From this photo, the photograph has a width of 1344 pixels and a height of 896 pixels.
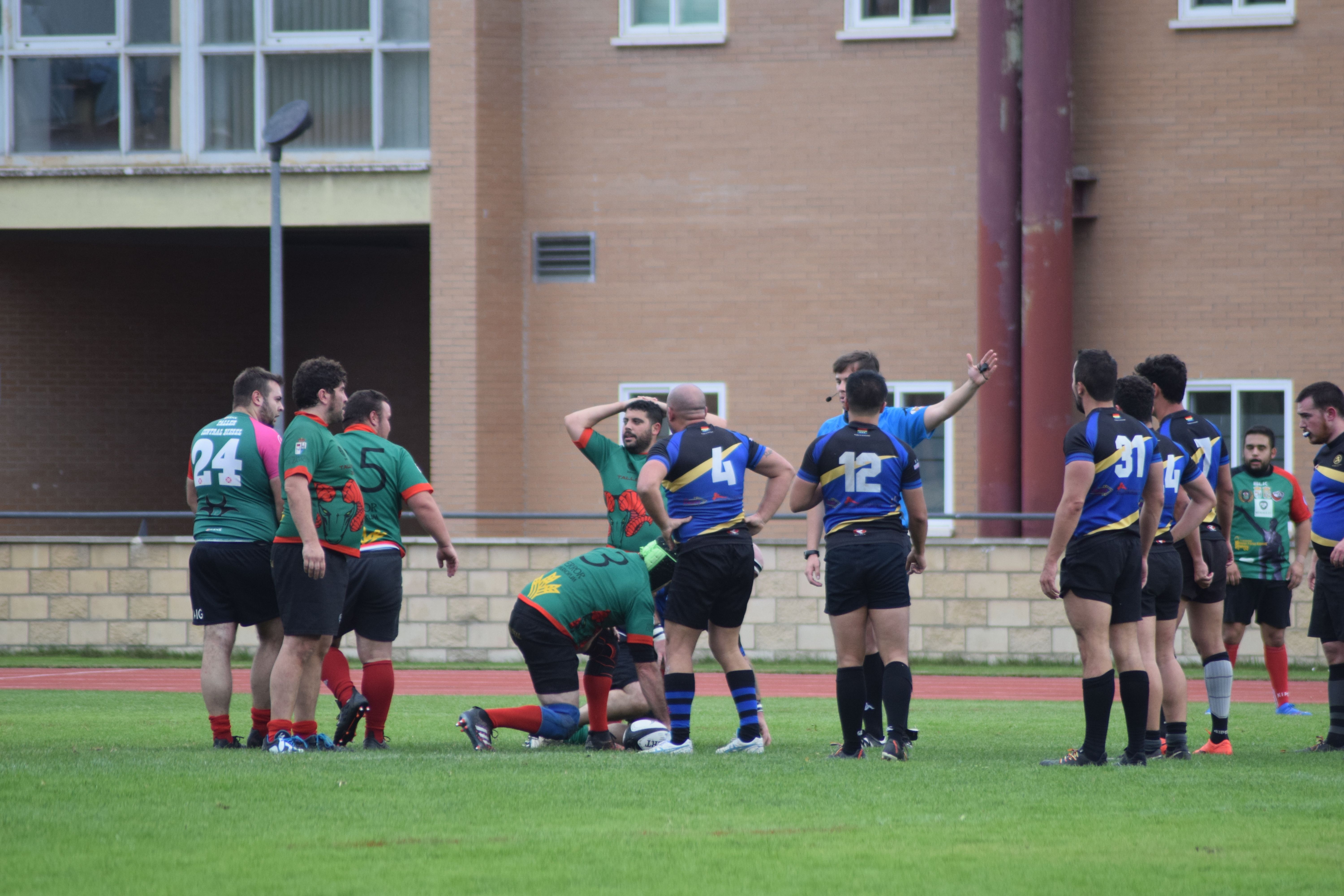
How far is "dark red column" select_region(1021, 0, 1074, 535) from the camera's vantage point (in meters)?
16.8

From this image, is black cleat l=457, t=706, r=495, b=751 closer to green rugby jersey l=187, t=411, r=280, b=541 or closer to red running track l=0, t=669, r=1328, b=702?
green rugby jersey l=187, t=411, r=280, b=541

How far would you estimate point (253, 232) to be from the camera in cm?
1942

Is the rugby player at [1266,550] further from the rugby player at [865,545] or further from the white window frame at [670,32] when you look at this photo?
the white window frame at [670,32]

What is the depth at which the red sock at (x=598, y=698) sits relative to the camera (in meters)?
8.54

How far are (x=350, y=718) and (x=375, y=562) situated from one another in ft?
3.07

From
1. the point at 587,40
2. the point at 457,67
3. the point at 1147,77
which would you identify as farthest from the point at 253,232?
the point at 1147,77

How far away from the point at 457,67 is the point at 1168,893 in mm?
15222

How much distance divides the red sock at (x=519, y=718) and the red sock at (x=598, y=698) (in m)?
0.30

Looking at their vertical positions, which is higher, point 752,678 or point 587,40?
point 587,40

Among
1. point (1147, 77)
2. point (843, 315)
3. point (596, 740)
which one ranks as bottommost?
point (596, 740)

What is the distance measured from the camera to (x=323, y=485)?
26.6 ft

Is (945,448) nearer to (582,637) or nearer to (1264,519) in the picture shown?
(1264,519)

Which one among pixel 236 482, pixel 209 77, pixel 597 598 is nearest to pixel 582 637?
pixel 597 598

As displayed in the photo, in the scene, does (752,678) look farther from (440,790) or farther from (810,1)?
(810,1)
